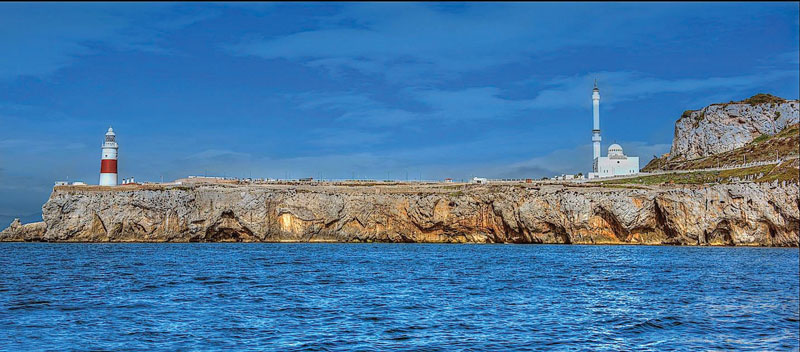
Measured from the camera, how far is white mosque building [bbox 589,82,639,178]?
124 m

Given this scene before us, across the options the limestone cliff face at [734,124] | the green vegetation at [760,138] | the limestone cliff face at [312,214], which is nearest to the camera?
the limestone cliff face at [312,214]

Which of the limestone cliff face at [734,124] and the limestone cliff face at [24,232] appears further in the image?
the limestone cliff face at [734,124]

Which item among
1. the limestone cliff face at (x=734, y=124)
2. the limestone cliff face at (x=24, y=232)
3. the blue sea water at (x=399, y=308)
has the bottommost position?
the blue sea water at (x=399, y=308)

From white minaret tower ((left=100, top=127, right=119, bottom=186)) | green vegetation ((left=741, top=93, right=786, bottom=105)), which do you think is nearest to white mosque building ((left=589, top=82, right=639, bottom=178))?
green vegetation ((left=741, top=93, right=786, bottom=105))

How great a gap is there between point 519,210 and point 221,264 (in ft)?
151

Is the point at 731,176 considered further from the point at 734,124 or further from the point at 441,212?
the point at 734,124

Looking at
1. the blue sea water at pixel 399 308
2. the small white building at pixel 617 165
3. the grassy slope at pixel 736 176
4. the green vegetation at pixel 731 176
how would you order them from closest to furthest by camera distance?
the blue sea water at pixel 399 308 < the grassy slope at pixel 736 176 < the green vegetation at pixel 731 176 < the small white building at pixel 617 165

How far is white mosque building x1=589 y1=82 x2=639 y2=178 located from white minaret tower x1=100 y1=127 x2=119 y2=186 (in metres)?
76.9

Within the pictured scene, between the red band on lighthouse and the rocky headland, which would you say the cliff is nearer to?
the rocky headland

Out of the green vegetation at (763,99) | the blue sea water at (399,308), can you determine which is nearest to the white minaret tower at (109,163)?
the blue sea water at (399,308)

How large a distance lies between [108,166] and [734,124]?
118 metres

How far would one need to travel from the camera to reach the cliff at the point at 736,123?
465 feet

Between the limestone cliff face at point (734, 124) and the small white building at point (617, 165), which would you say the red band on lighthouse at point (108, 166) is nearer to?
the small white building at point (617, 165)

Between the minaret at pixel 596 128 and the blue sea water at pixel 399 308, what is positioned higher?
the minaret at pixel 596 128
